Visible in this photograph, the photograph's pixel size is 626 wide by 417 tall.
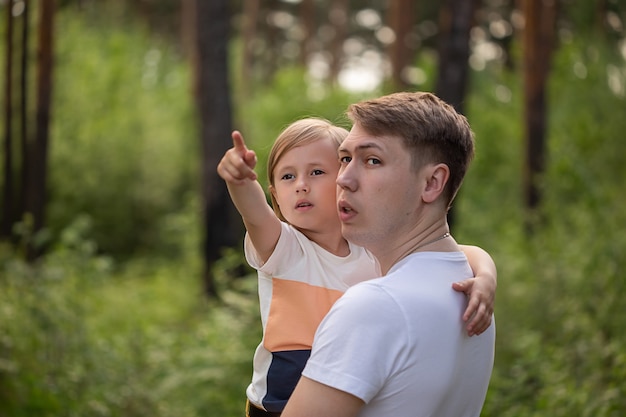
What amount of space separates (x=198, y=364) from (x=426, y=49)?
91.6 ft

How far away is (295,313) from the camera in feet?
8.34

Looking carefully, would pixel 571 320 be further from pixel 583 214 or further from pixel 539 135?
pixel 539 135

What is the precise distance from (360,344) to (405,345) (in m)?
0.11

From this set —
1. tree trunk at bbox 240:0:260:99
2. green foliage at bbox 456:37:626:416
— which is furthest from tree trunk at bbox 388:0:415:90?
tree trunk at bbox 240:0:260:99

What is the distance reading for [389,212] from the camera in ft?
6.95

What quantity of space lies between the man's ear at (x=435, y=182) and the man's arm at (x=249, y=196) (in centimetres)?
43

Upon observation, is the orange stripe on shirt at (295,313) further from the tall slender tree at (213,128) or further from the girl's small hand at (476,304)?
the tall slender tree at (213,128)

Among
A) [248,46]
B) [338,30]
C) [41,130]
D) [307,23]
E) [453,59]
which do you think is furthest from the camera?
[338,30]

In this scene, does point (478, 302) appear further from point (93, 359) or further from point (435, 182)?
point (93, 359)

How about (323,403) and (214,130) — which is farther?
(214,130)

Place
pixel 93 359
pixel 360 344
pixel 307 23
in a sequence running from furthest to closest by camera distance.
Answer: pixel 307 23 < pixel 93 359 < pixel 360 344

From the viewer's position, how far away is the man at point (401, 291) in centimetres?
188

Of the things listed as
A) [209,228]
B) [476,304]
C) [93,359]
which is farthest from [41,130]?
[476,304]

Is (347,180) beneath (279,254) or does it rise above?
above
